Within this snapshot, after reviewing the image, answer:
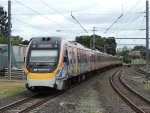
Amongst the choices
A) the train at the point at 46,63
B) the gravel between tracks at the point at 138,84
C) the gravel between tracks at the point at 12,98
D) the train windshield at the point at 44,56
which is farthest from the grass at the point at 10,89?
the gravel between tracks at the point at 138,84

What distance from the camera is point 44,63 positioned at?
66.0ft

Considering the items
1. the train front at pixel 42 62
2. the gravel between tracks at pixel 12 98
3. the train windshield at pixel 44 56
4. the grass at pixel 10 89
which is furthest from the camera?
the grass at pixel 10 89

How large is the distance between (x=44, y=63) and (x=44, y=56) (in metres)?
0.54

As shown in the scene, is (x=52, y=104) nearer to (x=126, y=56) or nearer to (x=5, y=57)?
(x=5, y=57)

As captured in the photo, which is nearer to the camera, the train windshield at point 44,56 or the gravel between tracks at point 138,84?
the train windshield at point 44,56

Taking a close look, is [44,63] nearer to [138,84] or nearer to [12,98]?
[12,98]

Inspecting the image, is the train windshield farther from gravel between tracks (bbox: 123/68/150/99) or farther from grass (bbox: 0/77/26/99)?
gravel between tracks (bbox: 123/68/150/99)

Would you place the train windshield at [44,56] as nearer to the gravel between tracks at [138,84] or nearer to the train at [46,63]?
the train at [46,63]

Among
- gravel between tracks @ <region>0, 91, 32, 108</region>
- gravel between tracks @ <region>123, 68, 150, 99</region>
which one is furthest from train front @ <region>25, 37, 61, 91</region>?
gravel between tracks @ <region>123, 68, 150, 99</region>

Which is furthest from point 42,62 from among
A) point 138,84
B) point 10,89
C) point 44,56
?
point 138,84

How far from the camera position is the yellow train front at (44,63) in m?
19.5

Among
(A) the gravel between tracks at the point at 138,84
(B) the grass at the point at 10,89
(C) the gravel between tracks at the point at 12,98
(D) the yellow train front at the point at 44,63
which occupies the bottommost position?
(A) the gravel between tracks at the point at 138,84

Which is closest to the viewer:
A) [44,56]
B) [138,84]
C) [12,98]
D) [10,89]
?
[12,98]

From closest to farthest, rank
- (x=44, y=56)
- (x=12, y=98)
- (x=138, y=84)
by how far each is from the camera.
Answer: (x=12, y=98) < (x=44, y=56) < (x=138, y=84)
